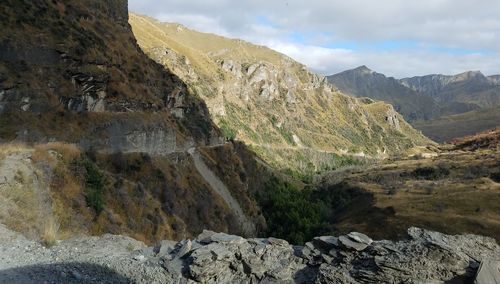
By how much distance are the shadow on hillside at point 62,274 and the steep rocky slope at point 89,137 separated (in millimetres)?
6386

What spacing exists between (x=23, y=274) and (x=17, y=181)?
668 inches

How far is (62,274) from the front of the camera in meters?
16.4

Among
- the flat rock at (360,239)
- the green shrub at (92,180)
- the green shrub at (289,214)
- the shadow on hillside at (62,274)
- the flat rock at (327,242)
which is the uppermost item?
the flat rock at (360,239)

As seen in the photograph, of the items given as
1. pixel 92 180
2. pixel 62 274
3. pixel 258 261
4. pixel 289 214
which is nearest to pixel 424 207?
pixel 289 214

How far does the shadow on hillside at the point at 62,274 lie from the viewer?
15438 millimetres

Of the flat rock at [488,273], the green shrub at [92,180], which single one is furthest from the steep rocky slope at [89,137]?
the flat rock at [488,273]

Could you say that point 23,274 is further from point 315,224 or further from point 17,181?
point 315,224

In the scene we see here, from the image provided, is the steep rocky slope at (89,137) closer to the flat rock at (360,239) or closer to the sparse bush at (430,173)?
the flat rock at (360,239)

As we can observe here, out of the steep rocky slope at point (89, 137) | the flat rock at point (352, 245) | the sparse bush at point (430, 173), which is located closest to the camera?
the flat rock at point (352, 245)

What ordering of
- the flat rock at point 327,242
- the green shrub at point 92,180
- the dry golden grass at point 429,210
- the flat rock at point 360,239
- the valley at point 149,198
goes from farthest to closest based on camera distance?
1. the dry golden grass at point 429,210
2. the green shrub at point 92,180
3. the flat rock at point 327,242
4. the flat rock at point 360,239
5. the valley at point 149,198

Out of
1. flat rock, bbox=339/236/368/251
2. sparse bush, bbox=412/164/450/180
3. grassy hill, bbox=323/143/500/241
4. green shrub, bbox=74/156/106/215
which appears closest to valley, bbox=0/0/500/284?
flat rock, bbox=339/236/368/251

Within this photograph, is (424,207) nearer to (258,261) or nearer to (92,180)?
(92,180)

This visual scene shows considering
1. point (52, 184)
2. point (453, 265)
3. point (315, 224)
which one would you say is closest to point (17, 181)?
point (52, 184)

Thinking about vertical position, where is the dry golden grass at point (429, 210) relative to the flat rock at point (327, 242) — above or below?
below
